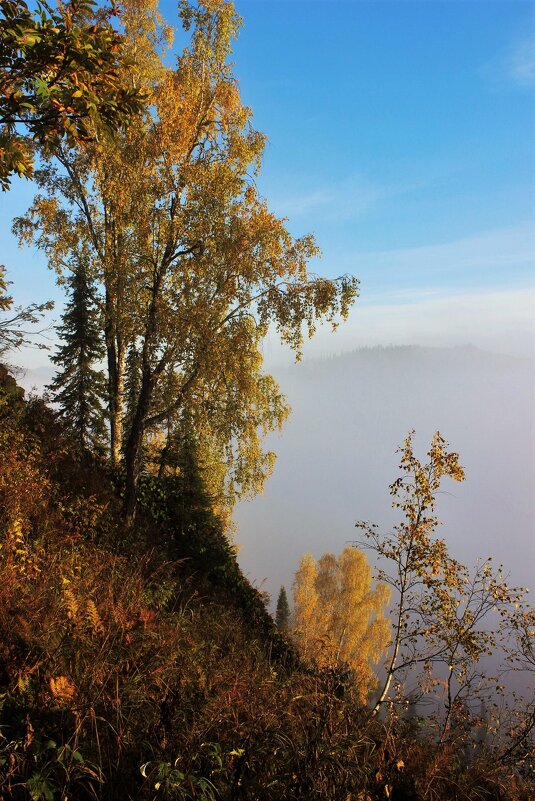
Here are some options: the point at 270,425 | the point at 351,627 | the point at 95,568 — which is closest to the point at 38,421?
the point at 270,425

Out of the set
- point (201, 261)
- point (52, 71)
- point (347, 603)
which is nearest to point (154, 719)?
point (52, 71)

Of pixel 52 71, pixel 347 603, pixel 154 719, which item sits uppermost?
pixel 52 71

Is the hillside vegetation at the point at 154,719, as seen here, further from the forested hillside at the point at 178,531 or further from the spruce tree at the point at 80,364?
the spruce tree at the point at 80,364

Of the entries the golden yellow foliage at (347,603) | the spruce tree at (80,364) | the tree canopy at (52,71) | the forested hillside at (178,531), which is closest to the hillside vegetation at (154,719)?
the forested hillside at (178,531)

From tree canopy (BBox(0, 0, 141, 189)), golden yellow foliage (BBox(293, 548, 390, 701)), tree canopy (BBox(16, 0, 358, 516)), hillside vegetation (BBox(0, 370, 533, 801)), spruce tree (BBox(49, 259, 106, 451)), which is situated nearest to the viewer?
hillside vegetation (BBox(0, 370, 533, 801))

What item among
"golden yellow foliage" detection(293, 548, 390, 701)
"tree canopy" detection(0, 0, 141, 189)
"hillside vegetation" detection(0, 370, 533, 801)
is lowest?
"golden yellow foliage" detection(293, 548, 390, 701)

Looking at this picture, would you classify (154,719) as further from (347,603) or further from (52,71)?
(347,603)

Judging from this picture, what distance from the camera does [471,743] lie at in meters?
6.57

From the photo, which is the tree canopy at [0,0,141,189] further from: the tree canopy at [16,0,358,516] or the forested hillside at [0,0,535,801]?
the tree canopy at [16,0,358,516]

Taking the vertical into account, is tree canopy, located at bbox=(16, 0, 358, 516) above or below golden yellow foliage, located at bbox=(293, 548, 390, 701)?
above

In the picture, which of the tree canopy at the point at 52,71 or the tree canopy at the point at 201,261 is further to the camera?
the tree canopy at the point at 201,261

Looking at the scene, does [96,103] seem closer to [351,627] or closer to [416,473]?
[416,473]

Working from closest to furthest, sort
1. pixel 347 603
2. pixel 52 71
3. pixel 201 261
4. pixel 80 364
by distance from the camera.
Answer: pixel 52 71 → pixel 201 261 → pixel 80 364 → pixel 347 603

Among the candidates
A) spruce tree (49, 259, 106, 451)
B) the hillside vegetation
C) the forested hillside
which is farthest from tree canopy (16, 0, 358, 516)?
spruce tree (49, 259, 106, 451)
